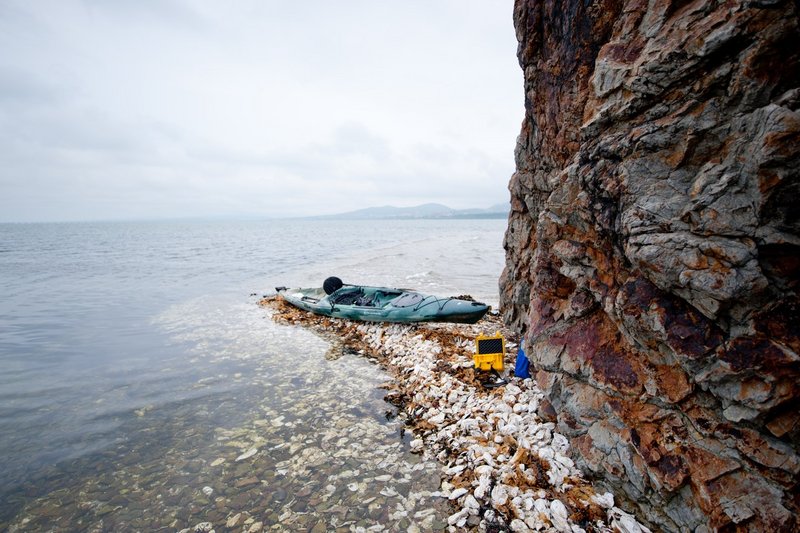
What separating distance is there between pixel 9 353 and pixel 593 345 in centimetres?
2165

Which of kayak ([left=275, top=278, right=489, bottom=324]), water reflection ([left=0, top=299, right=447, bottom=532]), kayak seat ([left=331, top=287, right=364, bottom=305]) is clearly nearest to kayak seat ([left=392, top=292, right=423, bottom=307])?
kayak ([left=275, top=278, right=489, bottom=324])

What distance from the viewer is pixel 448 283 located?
29.4 metres

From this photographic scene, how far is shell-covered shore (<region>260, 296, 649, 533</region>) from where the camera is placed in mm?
5730

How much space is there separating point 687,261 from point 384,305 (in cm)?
1320

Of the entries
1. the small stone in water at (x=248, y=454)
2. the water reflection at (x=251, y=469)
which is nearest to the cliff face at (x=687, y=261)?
the water reflection at (x=251, y=469)

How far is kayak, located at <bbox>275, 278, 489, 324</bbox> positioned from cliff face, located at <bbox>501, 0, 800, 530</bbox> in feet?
25.5

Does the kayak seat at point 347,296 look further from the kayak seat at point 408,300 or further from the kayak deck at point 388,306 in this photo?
the kayak seat at point 408,300

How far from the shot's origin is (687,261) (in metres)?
4.42

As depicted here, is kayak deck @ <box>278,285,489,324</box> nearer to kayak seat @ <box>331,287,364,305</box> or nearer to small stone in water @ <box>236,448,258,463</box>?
kayak seat @ <box>331,287,364,305</box>

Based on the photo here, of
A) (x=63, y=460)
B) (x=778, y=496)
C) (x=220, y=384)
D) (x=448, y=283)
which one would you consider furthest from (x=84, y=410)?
(x=448, y=283)

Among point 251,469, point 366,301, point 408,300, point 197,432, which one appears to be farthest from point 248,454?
point 366,301

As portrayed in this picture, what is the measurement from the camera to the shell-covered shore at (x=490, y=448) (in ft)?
18.8

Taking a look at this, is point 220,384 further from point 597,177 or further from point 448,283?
point 448,283

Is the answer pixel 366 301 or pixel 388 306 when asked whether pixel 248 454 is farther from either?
pixel 366 301
